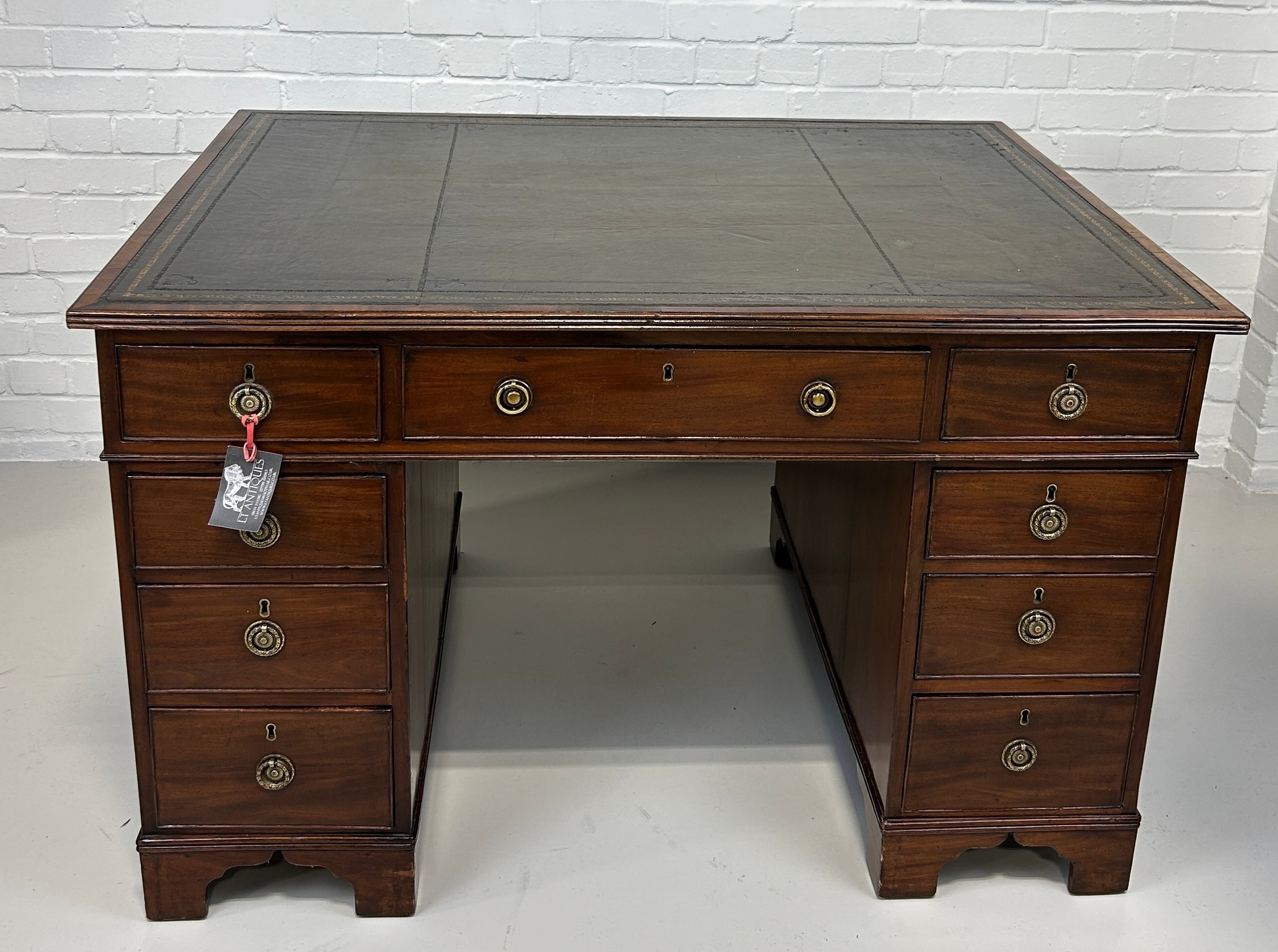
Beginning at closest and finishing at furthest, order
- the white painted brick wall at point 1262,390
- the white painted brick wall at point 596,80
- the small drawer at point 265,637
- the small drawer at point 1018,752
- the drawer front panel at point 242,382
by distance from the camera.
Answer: the drawer front panel at point 242,382 < the small drawer at point 265,637 < the small drawer at point 1018,752 < the white painted brick wall at point 596,80 < the white painted brick wall at point 1262,390

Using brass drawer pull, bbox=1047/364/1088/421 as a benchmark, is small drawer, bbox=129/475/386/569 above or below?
below

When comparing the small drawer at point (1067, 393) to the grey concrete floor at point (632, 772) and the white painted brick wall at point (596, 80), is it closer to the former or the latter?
the grey concrete floor at point (632, 772)

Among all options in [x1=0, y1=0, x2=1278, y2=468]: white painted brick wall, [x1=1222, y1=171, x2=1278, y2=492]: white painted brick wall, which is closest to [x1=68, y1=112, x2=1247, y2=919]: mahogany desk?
[x1=0, y1=0, x2=1278, y2=468]: white painted brick wall

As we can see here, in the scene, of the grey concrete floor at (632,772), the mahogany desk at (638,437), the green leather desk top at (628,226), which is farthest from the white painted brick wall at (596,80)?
the mahogany desk at (638,437)

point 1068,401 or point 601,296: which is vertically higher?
point 601,296

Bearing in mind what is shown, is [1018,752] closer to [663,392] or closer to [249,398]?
[663,392]

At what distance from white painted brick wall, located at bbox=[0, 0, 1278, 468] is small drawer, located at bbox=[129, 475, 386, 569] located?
157cm

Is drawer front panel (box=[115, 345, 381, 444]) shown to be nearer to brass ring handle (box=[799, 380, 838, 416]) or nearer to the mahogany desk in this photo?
the mahogany desk

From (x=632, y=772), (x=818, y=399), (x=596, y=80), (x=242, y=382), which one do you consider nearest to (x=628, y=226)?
(x=818, y=399)

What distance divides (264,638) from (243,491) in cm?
23

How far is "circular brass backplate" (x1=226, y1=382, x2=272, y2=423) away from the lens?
1918 millimetres

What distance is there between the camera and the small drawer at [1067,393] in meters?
1.98

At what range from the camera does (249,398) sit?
192cm

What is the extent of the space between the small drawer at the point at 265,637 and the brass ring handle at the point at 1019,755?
88 cm
